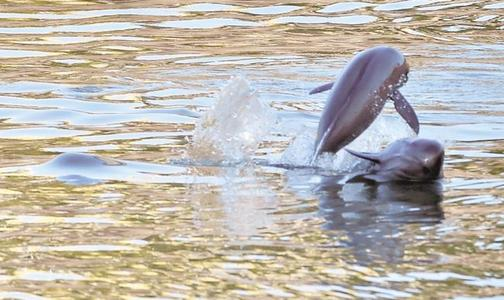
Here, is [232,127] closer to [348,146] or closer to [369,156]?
[348,146]

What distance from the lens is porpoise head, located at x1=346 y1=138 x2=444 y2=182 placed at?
9195 mm

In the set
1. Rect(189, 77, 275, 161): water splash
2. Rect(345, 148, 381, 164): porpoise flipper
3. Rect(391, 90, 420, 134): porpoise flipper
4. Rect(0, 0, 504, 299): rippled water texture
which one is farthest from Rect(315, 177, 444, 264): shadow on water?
Rect(189, 77, 275, 161): water splash

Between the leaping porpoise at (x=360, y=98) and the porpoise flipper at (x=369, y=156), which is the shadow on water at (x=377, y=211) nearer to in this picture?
the porpoise flipper at (x=369, y=156)

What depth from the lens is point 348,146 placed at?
403 inches

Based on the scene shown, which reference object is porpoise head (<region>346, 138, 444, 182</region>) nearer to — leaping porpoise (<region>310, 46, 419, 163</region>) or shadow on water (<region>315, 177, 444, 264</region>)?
shadow on water (<region>315, 177, 444, 264</region>)

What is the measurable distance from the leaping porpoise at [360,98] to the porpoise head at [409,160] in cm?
33

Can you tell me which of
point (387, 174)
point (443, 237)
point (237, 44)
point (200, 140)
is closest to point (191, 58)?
point (237, 44)

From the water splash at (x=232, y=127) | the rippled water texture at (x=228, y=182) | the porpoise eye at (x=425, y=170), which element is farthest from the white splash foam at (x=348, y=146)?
the porpoise eye at (x=425, y=170)

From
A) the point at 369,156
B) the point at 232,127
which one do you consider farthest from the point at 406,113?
the point at 232,127

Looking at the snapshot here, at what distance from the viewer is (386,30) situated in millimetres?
18594

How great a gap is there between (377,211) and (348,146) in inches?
74.2

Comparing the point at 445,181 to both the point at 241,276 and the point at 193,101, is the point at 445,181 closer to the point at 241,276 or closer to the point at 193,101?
the point at 241,276

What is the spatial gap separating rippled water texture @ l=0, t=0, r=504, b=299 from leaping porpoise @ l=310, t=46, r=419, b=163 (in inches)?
8.7

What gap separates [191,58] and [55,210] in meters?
8.01
